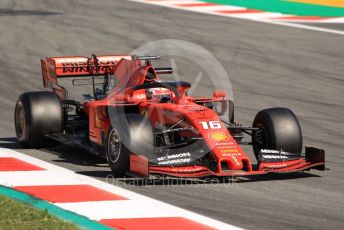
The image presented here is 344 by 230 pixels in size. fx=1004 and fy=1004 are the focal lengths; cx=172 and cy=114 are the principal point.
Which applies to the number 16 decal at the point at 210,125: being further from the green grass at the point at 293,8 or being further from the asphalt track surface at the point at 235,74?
the green grass at the point at 293,8

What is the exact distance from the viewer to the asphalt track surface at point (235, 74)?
10.6 metres

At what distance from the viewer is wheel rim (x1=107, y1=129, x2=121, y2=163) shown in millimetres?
11969

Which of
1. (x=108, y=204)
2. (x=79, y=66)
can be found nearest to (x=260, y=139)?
(x=108, y=204)

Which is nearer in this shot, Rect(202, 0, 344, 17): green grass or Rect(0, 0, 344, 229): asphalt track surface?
Rect(0, 0, 344, 229): asphalt track surface

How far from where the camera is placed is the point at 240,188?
37.6 ft

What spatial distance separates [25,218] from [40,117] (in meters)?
4.31

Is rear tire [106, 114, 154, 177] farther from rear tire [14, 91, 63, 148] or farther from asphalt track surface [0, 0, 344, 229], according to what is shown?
rear tire [14, 91, 63, 148]

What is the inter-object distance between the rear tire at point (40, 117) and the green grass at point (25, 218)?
3609 millimetres

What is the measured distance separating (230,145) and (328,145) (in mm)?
3403

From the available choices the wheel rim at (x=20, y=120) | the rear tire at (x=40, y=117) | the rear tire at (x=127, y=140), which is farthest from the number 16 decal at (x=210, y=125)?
the wheel rim at (x=20, y=120)

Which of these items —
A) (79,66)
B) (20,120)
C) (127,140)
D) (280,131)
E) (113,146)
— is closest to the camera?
(127,140)

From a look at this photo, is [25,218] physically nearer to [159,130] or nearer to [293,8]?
[159,130]

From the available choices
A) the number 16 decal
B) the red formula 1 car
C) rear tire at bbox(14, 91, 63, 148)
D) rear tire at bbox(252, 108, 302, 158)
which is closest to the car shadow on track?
the red formula 1 car

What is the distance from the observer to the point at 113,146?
12.1m
